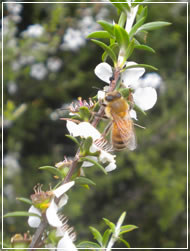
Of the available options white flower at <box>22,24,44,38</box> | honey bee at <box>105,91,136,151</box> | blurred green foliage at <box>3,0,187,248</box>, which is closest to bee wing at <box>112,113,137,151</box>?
honey bee at <box>105,91,136,151</box>

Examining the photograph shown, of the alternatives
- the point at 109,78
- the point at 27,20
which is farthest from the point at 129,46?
the point at 27,20

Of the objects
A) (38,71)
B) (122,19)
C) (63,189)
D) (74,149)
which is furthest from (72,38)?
(63,189)

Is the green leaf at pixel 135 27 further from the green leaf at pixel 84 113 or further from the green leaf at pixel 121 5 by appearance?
the green leaf at pixel 84 113

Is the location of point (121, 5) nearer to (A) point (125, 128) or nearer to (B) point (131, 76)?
(B) point (131, 76)

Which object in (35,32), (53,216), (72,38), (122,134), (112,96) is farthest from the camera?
(72,38)

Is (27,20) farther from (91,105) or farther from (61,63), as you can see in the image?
(91,105)

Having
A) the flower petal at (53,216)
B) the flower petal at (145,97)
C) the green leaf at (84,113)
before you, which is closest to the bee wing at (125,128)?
the flower petal at (145,97)

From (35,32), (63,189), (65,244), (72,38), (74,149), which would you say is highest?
(72,38)
